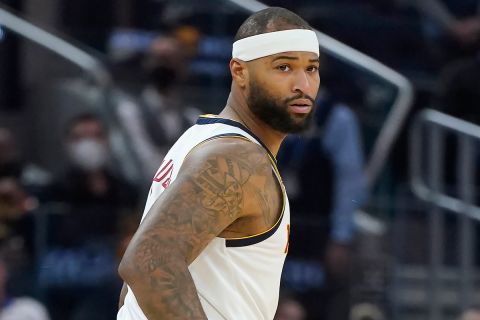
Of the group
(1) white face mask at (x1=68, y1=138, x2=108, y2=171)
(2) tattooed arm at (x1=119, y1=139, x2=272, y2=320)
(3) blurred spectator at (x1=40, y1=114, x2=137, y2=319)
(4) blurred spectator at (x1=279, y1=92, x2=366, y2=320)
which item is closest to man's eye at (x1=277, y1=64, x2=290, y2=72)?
(2) tattooed arm at (x1=119, y1=139, x2=272, y2=320)

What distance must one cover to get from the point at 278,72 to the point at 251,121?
17 cm

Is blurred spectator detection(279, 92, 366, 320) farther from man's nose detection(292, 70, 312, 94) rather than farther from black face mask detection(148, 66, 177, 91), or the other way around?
man's nose detection(292, 70, 312, 94)

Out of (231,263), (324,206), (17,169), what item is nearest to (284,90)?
(231,263)

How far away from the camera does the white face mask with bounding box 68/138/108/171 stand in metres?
7.48

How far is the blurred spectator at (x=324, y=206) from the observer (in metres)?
7.73

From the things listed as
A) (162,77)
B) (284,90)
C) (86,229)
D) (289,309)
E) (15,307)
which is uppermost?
(284,90)

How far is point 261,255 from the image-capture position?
139 inches

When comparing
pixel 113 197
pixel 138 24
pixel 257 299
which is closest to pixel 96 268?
pixel 113 197

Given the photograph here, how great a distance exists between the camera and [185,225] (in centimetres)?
325

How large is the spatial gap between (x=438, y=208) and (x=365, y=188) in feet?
1.74

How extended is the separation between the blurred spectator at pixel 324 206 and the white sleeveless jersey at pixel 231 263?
4133 mm

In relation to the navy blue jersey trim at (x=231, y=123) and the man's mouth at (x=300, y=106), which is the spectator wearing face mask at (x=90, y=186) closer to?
the navy blue jersey trim at (x=231, y=123)

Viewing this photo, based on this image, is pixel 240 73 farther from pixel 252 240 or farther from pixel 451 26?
pixel 451 26

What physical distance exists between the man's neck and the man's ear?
0.04m
